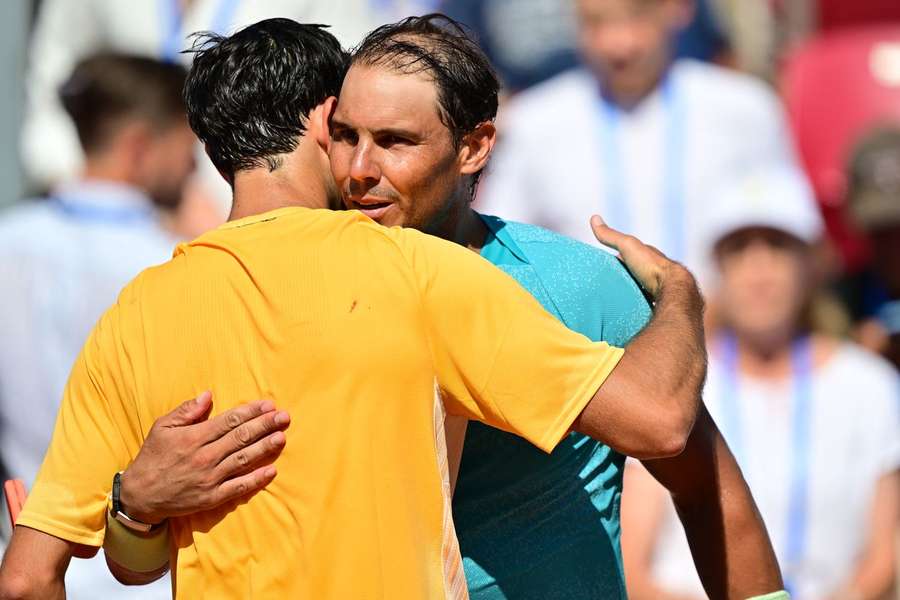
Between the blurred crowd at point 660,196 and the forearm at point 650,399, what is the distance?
2.59m

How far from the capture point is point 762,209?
19.3 feet

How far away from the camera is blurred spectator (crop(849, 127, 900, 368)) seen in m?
6.25

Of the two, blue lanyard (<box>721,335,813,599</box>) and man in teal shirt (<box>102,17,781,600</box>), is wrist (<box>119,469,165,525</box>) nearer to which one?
man in teal shirt (<box>102,17,781,600</box>)

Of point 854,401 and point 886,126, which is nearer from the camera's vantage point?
point 854,401

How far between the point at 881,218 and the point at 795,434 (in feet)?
3.56

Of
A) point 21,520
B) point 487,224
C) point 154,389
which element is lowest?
point 21,520

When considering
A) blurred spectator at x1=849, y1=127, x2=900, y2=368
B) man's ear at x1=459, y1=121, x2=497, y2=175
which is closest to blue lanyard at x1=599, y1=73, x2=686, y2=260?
blurred spectator at x1=849, y1=127, x2=900, y2=368

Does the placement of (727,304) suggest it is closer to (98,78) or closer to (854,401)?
(854,401)

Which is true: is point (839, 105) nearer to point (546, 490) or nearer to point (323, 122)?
point (546, 490)

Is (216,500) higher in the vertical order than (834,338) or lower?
higher

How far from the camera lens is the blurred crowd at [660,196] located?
4918 mm

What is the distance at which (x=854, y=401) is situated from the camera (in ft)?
18.8

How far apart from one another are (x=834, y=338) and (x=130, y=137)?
9.15ft

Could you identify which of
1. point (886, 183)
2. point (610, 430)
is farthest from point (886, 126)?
point (610, 430)
